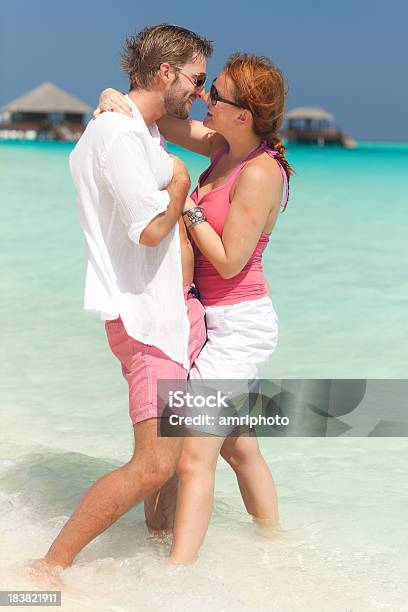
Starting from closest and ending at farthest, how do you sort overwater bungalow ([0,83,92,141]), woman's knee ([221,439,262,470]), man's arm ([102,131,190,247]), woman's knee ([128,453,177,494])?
man's arm ([102,131,190,247])
woman's knee ([128,453,177,494])
woman's knee ([221,439,262,470])
overwater bungalow ([0,83,92,141])

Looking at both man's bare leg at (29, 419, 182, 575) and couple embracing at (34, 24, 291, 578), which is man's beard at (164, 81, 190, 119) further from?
man's bare leg at (29, 419, 182, 575)

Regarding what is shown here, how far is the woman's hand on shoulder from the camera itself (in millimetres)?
2906

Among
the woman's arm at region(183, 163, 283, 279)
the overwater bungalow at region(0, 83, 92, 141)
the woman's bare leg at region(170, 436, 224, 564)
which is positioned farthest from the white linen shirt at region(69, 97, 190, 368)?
the overwater bungalow at region(0, 83, 92, 141)

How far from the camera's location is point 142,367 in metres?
2.96

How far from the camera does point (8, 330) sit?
7176 mm

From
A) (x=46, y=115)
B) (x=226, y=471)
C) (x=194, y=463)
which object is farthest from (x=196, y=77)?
(x=46, y=115)

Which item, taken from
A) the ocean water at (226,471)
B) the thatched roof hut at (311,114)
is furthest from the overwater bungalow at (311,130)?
the ocean water at (226,471)

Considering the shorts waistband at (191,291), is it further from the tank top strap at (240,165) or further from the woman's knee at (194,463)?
the woman's knee at (194,463)

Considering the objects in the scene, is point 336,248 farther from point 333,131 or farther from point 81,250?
point 333,131

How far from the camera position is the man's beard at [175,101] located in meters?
3.02

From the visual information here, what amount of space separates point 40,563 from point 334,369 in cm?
363

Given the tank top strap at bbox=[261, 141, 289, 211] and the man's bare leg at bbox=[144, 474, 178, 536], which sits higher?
the tank top strap at bbox=[261, 141, 289, 211]

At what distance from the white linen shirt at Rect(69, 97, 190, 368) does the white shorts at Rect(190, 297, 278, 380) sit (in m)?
0.15

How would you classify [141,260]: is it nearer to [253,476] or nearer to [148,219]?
[148,219]
